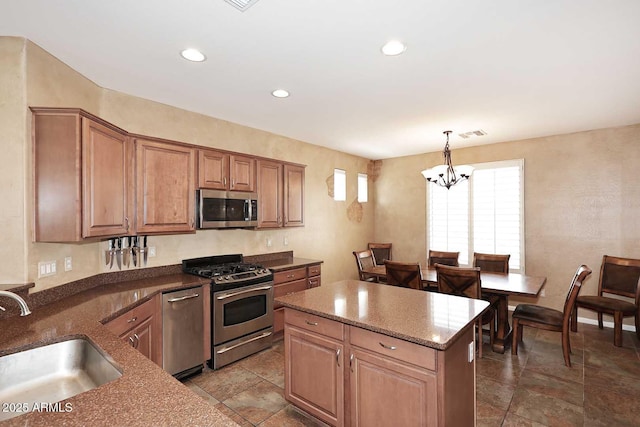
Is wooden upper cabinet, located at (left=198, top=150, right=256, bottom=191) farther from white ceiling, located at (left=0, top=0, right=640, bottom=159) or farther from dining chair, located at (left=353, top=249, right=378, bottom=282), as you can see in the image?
dining chair, located at (left=353, top=249, right=378, bottom=282)

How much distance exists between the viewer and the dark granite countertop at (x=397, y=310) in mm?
1701

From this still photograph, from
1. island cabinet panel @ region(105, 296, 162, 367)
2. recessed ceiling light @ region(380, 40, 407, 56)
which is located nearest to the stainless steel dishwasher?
island cabinet panel @ region(105, 296, 162, 367)

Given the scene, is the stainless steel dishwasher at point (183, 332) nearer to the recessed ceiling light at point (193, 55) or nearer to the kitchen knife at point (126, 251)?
the kitchen knife at point (126, 251)

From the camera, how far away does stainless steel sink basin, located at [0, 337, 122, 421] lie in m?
1.39

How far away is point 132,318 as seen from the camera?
2.33 meters

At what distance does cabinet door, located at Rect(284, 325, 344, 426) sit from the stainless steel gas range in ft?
3.40

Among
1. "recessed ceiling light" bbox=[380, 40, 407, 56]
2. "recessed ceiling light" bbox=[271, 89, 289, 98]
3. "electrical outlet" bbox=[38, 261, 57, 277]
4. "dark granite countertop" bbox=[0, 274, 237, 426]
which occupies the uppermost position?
"recessed ceiling light" bbox=[271, 89, 289, 98]

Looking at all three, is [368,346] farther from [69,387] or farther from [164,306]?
[164,306]

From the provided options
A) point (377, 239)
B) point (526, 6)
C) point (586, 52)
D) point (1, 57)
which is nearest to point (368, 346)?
point (526, 6)

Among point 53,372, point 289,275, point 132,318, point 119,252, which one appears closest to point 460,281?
point 289,275

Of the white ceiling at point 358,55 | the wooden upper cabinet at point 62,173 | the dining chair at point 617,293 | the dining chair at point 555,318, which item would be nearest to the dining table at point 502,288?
the dining chair at point 555,318

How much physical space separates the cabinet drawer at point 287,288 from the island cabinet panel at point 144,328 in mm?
1292

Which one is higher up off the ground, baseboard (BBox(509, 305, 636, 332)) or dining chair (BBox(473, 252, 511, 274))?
dining chair (BBox(473, 252, 511, 274))

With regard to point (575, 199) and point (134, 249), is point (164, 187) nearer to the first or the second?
point (134, 249)
